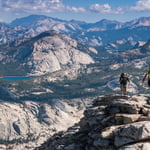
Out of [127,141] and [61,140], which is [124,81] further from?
[127,141]

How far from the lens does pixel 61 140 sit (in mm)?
51250

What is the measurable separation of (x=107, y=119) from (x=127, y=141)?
831 cm

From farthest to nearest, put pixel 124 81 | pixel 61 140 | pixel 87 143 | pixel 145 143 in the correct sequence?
pixel 124 81, pixel 61 140, pixel 87 143, pixel 145 143

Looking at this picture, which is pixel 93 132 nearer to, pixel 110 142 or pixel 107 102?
pixel 110 142

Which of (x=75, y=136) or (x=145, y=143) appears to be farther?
(x=75, y=136)

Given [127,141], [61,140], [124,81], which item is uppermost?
[124,81]

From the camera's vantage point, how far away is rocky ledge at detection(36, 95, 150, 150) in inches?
1454

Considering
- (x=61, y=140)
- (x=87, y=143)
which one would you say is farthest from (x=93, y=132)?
(x=61, y=140)

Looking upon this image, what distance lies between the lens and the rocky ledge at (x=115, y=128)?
36.9 m

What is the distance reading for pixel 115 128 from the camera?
132 ft

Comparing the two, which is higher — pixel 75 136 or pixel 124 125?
pixel 124 125

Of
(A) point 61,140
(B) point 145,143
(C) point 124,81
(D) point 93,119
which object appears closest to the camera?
(B) point 145,143

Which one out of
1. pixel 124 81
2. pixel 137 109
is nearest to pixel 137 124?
pixel 137 109

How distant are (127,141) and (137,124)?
2.48m
